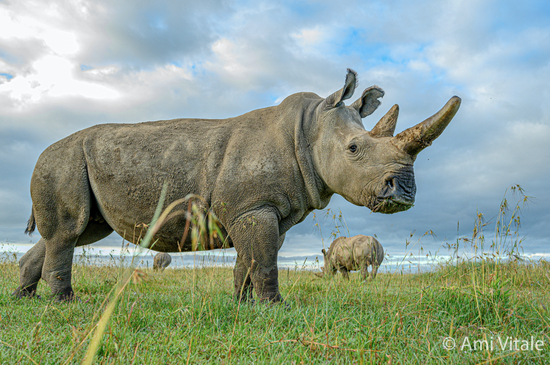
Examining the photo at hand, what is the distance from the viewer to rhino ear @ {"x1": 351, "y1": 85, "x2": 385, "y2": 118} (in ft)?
15.1

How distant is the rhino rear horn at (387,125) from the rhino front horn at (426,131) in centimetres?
30

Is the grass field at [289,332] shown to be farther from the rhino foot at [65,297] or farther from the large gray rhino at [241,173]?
the large gray rhino at [241,173]

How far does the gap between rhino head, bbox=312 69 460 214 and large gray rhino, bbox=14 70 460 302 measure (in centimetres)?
1

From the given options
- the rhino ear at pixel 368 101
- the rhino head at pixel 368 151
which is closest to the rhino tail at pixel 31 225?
the rhino head at pixel 368 151

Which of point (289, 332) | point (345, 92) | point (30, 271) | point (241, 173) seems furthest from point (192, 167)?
point (30, 271)

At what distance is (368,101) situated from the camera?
187 inches

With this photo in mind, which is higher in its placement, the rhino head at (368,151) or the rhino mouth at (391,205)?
the rhino head at (368,151)

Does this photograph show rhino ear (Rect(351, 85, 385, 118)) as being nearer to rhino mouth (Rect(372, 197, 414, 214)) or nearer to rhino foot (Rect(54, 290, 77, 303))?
rhino mouth (Rect(372, 197, 414, 214))

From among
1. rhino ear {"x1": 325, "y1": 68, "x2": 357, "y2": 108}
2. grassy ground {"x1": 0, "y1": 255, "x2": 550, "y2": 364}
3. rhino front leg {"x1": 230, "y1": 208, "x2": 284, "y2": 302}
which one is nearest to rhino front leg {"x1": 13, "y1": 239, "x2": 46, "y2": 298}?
grassy ground {"x1": 0, "y1": 255, "x2": 550, "y2": 364}

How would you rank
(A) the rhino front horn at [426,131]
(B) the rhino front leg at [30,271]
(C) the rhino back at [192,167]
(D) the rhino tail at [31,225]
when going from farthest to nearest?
(D) the rhino tail at [31,225]
(B) the rhino front leg at [30,271]
(C) the rhino back at [192,167]
(A) the rhino front horn at [426,131]

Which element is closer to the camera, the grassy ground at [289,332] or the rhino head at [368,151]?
the grassy ground at [289,332]

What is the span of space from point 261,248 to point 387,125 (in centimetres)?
181

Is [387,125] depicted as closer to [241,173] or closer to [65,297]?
[241,173]

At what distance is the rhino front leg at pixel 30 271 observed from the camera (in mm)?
5262
